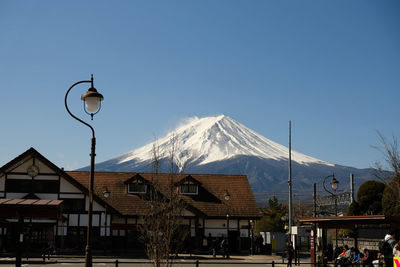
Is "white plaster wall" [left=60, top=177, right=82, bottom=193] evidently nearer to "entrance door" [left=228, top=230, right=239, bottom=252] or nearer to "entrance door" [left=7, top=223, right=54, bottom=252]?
"entrance door" [left=7, top=223, right=54, bottom=252]

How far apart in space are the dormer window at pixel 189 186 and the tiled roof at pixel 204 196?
43cm

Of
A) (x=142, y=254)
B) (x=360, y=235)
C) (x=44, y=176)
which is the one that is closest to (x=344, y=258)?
(x=360, y=235)

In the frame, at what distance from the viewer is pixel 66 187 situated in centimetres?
4322

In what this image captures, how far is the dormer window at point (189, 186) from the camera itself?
1889 inches

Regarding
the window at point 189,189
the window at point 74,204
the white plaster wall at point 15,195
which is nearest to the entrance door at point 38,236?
the window at point 74,204

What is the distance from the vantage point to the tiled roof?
4550 cm

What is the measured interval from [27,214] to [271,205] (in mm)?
51677

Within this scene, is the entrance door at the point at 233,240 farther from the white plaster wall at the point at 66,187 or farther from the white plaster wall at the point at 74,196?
the white plaster wall at the point at 66,187

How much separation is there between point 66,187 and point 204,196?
1268cm

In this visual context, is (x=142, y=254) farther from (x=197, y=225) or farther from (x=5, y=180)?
(x=5, y=180)

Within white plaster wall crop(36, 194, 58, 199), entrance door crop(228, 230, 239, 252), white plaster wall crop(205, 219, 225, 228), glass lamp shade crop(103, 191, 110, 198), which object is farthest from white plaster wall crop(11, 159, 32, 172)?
entrance door crop(228, 230, 239, 252)

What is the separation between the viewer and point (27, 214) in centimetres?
1742

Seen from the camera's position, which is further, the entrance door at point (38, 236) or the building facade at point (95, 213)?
the building facade at point (95, 213)

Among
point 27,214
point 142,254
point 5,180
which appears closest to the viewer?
point 27,214
